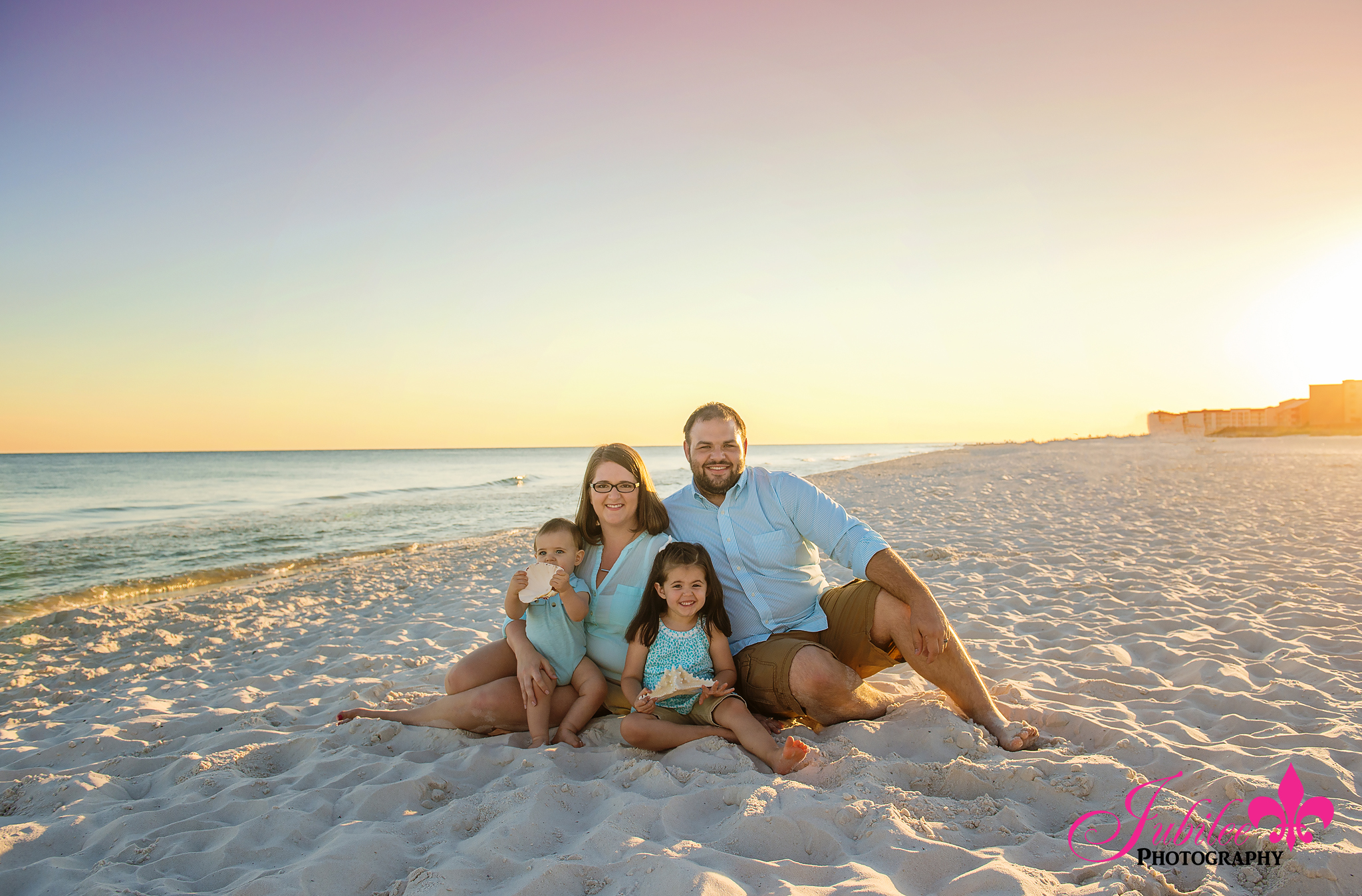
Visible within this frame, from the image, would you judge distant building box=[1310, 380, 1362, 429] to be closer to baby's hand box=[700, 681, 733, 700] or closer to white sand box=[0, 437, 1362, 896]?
white sand box=[0, 437, 1362, 896]

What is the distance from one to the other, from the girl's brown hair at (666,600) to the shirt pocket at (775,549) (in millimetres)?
299

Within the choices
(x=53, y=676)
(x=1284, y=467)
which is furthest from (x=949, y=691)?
(x=1284, y=467)

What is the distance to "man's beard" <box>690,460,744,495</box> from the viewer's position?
360cm

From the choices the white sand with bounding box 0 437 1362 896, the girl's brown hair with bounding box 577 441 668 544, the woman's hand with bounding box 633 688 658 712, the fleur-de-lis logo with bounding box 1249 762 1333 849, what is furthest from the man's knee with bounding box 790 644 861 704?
the fleur-de-lis logo with bounding box 1249 762 1333 849

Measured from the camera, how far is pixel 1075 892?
190 centimetres

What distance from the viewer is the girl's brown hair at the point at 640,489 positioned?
11.7 feet

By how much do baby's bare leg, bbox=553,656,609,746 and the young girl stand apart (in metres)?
0.18

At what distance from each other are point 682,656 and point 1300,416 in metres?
57.6

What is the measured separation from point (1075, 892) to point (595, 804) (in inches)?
66.5

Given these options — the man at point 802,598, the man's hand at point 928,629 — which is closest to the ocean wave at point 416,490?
the man at point 802,598

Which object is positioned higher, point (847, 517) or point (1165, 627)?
point (847, 517)

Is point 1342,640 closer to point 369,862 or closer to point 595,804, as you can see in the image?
point 595,804

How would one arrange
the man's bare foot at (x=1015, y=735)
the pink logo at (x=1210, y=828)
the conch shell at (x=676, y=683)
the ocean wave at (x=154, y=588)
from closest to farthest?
the pink logo at (x=1210, y=828) → the man's bare foot at (x=1015, y=735) → the conch shell at (x=676, y=683) → the ocean wave at (x=154, y=588)

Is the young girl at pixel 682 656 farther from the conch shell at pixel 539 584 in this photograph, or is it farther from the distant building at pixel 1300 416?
the distant building at pixel 1300 416
